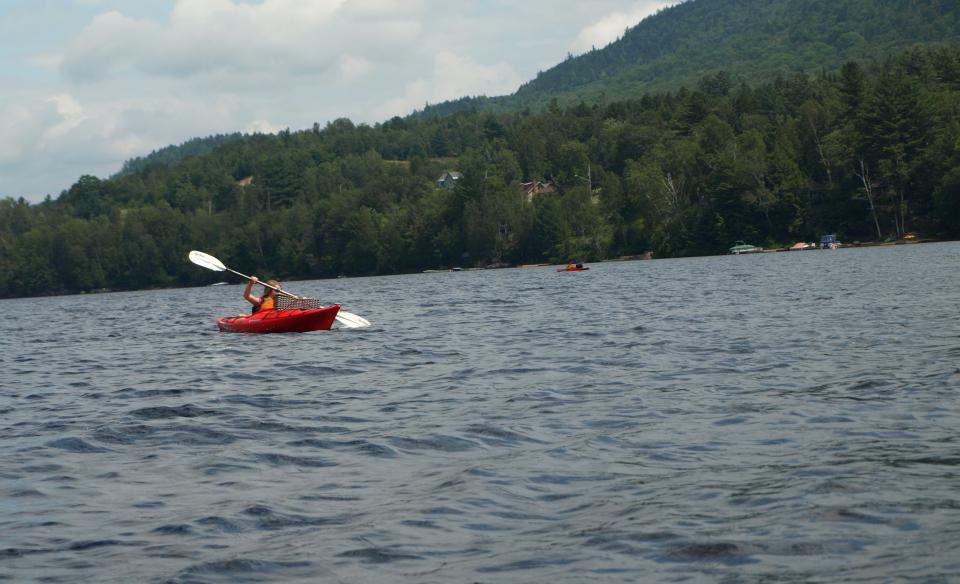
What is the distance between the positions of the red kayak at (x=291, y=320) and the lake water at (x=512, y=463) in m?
6.64

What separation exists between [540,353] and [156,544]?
1545 centimetres

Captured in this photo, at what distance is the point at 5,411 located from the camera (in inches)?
773

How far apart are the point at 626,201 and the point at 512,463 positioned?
12490cm

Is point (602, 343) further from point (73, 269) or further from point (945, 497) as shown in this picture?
point (73, 269)

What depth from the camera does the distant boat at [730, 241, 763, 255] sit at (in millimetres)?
117719

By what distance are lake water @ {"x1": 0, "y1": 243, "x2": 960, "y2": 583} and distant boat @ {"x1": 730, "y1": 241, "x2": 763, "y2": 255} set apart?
305ft

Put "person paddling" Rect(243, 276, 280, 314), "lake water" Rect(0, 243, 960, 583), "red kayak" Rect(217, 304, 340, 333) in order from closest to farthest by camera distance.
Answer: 1. "lake water" Rect(0, 243, 960, 583)
2. "red kayak" Rect(217, 304, 340, 333)
3. "person paddling" Rect(243, 276, 280, 314)

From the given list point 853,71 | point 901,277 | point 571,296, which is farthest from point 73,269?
point 901,277

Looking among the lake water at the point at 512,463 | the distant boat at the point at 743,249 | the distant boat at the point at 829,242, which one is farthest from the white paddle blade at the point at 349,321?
the distant boat at the point at 743,249

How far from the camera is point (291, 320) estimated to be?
33.5 m

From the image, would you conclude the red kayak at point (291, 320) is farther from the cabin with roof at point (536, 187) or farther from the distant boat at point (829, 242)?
the cabin with roof at point (536, 187)

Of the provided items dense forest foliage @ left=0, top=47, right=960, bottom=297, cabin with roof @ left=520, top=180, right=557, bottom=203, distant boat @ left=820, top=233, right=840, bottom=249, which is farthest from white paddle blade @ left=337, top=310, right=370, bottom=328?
cabin with roof @ left=520, top=180, right=557, bottom=203

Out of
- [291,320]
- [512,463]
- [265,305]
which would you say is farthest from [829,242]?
[512,463]

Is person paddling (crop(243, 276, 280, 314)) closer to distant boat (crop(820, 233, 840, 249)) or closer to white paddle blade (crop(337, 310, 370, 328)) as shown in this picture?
white paddle blade (crop(337, 310, 370, 328))
